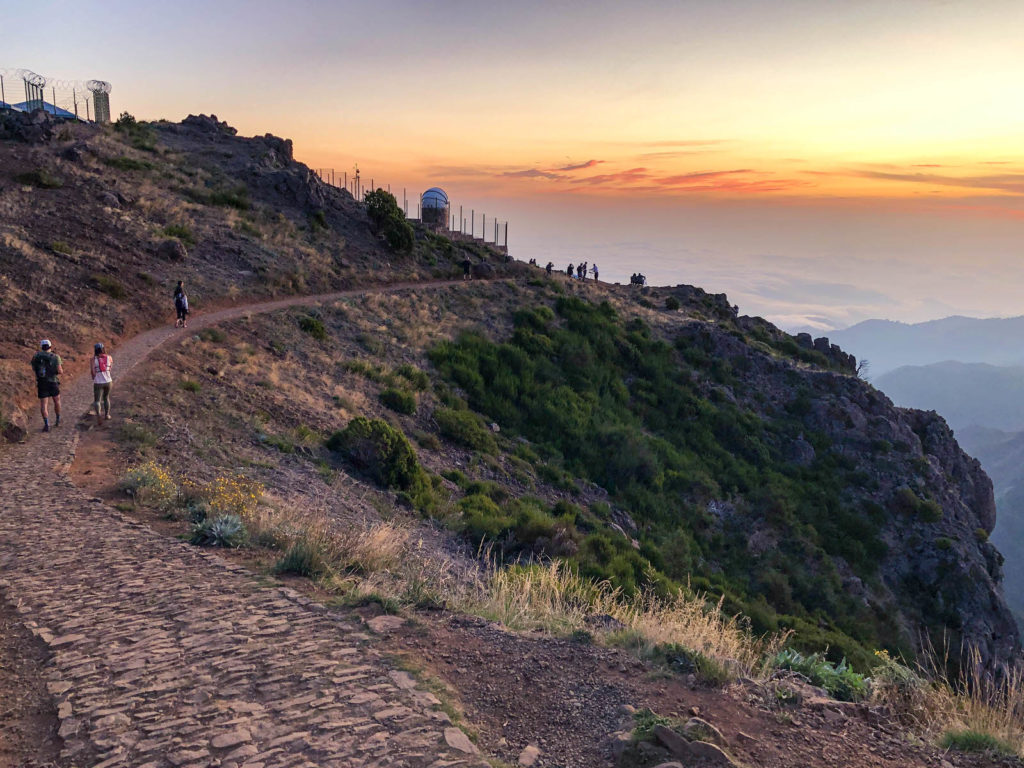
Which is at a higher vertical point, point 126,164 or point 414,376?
point 126,164

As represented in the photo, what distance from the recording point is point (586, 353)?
3094cm

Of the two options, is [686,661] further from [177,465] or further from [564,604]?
[177,465]

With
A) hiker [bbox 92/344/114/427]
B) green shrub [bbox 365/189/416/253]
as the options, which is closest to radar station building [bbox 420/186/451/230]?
green shrub [bbox 365/189/416/253]

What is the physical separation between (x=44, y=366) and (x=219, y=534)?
7103mm

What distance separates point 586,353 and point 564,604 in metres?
23.9

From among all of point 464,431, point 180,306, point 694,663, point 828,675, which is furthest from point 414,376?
point 828,675

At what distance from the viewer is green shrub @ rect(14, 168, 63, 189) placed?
1045 inches

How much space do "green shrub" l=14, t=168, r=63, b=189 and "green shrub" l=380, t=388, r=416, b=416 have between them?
700 inches

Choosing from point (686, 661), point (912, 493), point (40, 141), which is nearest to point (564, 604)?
point (686, 661)

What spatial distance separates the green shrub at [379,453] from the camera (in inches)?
608

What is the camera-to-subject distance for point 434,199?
51.8m

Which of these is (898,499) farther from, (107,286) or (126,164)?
(126,164)

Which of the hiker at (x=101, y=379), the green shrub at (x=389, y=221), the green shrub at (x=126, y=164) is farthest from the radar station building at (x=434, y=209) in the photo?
the hiker at (x=101, y=379)

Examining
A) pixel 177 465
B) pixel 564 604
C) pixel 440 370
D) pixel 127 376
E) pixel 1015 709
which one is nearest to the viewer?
pixel 1015 709
